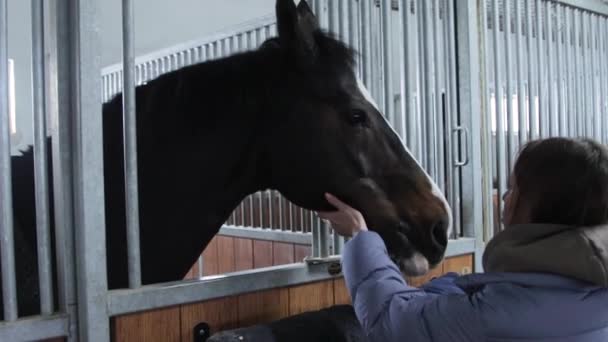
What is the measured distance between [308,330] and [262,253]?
4.36 feet

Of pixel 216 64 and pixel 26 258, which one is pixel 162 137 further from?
pixel 26 258

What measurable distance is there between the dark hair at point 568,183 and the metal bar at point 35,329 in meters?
0.80

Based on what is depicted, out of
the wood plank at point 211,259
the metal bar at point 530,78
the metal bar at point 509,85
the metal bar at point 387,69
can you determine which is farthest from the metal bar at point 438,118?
the wood plank at point 211,259

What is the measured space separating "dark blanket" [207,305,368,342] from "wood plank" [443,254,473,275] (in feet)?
1.78

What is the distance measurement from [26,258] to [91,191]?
23cm

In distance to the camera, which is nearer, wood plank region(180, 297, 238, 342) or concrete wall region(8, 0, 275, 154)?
wood plank region(180, 297, 238, 342)

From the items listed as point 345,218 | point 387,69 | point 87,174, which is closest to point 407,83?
point 387,69

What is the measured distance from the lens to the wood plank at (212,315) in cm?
109

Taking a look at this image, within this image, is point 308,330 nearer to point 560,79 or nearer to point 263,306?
point 263,306

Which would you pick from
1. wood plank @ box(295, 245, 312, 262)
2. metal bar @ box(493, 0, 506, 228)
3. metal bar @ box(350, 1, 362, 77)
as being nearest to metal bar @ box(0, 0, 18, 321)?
metal bar @ box(350, 1, 362, 77)

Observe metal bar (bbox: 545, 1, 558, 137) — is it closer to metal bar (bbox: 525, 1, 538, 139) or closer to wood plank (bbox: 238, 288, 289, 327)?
metal bar (bbox: 525, 1, 538, 139)

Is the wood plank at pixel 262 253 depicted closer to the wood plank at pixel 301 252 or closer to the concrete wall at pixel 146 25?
the wood plank at pixel 301 252

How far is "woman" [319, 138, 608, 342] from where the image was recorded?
0.79 m

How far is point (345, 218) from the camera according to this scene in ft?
3.77
